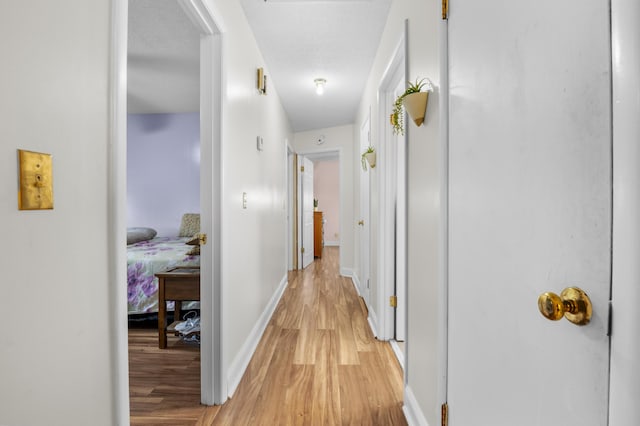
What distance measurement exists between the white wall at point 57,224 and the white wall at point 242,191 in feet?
3.15

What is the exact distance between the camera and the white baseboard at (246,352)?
186 centimetres

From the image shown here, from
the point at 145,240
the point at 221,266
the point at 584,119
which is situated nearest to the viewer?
the point at 584,119

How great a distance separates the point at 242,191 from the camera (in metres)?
2.19

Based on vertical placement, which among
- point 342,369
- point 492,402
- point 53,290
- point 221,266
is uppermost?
point 53,290

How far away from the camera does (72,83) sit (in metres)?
0.72

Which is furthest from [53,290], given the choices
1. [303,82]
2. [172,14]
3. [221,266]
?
[303,82]

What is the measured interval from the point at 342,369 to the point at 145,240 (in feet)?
10.7

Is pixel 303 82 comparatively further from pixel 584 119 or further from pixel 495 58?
pixel 584 119

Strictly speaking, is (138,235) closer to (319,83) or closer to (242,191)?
(242,191)

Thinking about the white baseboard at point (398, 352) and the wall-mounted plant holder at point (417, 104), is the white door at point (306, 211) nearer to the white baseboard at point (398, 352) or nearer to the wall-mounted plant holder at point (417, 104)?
the white baseboard at point (398, 352)

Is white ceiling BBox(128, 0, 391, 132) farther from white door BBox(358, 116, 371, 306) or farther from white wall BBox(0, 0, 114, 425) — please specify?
white wall BBox(0, 0, 114, 425)

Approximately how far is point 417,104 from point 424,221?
529mm

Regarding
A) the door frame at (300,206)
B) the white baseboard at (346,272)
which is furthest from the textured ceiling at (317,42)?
the white baseboard at (346,272)

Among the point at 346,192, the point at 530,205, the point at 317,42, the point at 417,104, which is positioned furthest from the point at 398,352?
the point at 346,192
